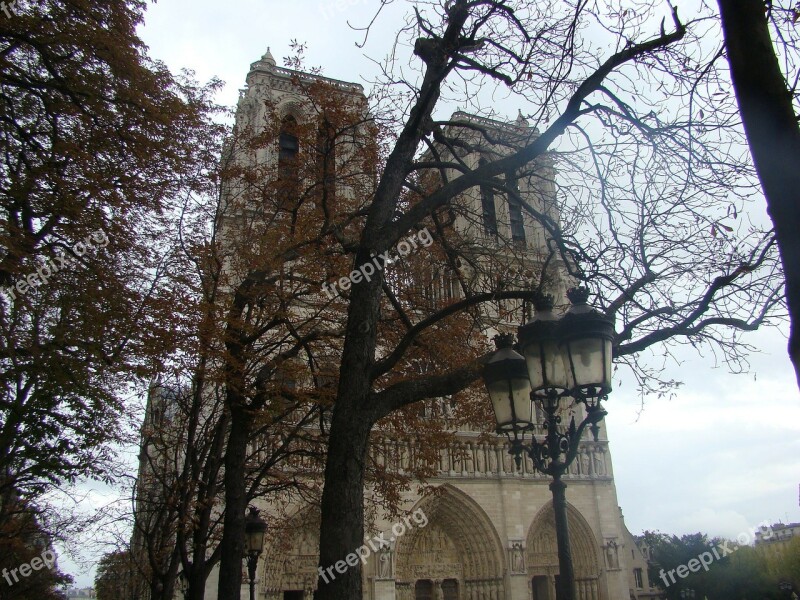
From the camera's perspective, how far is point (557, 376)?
21.0 feet

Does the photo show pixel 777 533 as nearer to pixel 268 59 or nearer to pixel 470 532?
pixel 470 532

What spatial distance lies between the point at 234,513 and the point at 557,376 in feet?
23.4

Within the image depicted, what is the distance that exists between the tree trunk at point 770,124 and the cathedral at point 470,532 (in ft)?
57.6

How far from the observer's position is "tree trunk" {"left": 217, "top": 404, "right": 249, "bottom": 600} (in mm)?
10789

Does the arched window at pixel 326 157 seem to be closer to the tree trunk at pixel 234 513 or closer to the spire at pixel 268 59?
the tree trunk at pixel 234 513

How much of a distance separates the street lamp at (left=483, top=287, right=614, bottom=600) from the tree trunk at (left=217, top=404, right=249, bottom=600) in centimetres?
593

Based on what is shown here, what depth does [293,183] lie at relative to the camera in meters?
13.5

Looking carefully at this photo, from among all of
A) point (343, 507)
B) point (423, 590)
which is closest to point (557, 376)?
point (343, 507)

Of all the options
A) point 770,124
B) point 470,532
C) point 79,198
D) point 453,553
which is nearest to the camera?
point 770,124

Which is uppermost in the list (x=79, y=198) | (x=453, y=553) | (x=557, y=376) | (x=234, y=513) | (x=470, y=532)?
(x=79, y=198)

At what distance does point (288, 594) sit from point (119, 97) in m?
16.1

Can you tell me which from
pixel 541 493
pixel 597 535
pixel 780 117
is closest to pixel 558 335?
pixel 780 117

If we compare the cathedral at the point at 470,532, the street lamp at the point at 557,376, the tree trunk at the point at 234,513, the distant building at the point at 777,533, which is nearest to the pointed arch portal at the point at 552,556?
the cathedral at the point at 470,532

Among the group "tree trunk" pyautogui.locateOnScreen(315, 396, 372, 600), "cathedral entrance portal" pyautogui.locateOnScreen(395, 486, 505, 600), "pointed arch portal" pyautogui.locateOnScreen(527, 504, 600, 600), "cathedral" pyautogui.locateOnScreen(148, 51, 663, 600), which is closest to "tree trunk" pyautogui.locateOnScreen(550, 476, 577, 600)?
"tree trunk" pyautogui.locateOnScreen(315, 396, 372, 600)
